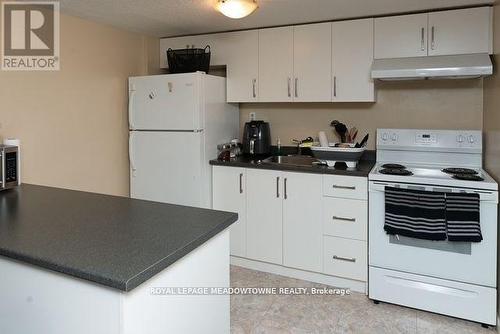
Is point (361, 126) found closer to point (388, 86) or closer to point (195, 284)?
point (388, 86)

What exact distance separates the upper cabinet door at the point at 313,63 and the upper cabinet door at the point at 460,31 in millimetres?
725

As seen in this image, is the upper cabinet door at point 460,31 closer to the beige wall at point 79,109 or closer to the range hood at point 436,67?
the range hood at point 436,67

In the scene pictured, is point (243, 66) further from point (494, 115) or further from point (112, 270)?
point (112, 270)

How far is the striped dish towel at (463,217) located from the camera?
2158mm

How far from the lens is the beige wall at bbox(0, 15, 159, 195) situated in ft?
8.15

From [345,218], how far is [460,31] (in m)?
1.48

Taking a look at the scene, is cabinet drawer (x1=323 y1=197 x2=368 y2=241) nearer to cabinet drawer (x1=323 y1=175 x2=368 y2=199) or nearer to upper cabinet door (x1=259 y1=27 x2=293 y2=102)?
cabinet drawer (x1=323 y1=175 x2=368 y2=199)

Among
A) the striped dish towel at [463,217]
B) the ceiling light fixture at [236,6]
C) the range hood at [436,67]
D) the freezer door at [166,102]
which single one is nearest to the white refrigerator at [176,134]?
the freezer door at [166,102]

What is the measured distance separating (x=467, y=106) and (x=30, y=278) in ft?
9.52

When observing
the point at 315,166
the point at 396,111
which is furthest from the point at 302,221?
the point at 396,111

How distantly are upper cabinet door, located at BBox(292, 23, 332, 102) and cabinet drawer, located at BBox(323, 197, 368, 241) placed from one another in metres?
0.83

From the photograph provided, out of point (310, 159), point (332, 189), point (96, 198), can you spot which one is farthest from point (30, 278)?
point (310, 159)

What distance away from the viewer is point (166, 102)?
9.98 ft

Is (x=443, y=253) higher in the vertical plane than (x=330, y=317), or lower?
higher
